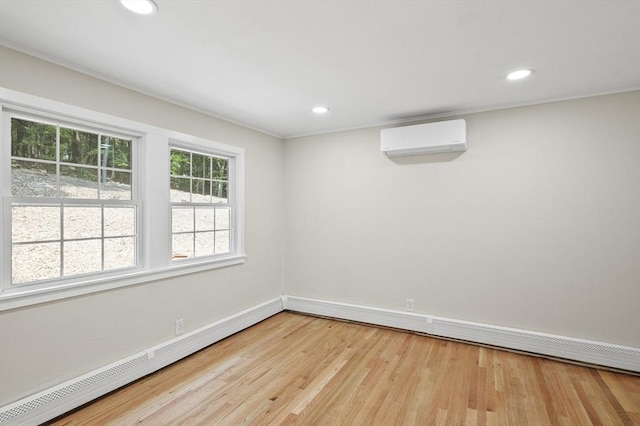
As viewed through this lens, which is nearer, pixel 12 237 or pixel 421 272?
pixel 12 237

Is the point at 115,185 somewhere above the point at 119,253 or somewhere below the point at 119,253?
above

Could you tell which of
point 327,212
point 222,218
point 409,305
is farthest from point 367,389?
point 222,218

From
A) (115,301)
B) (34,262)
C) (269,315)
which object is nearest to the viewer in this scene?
(34,262)

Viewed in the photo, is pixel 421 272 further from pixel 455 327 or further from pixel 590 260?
pixel 590 260

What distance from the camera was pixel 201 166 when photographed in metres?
3.45

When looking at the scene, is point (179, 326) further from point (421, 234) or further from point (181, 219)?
point (421, 234)

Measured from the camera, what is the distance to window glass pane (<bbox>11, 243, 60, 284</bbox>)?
6.88ft

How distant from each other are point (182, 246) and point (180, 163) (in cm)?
85

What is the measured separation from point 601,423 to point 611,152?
2.22 metres

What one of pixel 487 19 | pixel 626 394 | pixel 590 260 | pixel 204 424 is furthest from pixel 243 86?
pixel 626 394

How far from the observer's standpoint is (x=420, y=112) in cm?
343

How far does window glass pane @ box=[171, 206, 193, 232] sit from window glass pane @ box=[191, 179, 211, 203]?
14 cm

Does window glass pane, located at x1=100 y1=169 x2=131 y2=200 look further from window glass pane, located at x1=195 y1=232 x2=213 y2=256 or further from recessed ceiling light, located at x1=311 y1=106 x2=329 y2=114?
recessed ceiling light, located at x1=311 y1=106 x2=329 y2=114

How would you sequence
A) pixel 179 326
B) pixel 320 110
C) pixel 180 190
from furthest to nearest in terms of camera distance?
pixel 320 110 < pixel 180 190 < pixel 179 326
